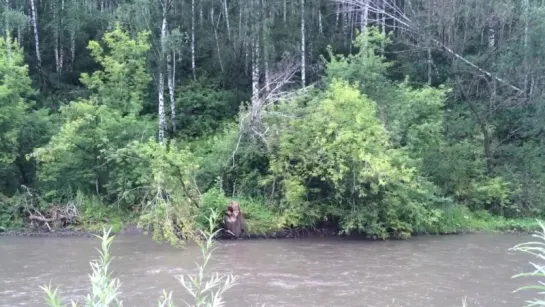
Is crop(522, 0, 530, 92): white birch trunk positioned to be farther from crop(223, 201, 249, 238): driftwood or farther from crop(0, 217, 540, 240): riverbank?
crop(223, 201, 249, 238): driftwood

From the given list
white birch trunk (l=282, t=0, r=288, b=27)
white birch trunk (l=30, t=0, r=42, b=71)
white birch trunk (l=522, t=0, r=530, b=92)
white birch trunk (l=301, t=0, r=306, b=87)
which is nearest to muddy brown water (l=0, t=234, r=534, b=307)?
white birch trunk (l=522, t=0, r=530, b=92)

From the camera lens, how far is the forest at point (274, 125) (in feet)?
63.4

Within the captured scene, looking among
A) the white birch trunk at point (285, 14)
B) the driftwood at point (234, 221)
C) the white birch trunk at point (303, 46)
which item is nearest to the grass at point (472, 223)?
the driftwood at point (234, 221)

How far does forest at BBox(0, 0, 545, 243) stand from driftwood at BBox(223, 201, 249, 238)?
277 mm

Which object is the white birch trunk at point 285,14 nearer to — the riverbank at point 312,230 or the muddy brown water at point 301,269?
the riverbank at point 312,230

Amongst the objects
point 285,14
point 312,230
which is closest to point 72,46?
point 285,14

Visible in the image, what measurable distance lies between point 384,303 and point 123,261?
7.11 metres

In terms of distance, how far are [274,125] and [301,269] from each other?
6736 millimetres

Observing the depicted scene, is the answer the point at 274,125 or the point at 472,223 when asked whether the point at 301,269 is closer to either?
the point at 274,125

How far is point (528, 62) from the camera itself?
83.4 feet

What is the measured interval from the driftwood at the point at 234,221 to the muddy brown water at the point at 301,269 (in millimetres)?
643

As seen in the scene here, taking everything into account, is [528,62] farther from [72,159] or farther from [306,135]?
[72,159]

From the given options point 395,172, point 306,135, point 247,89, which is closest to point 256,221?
point 306,135

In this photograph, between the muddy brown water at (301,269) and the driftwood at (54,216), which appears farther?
the driftwood at (54,216)
